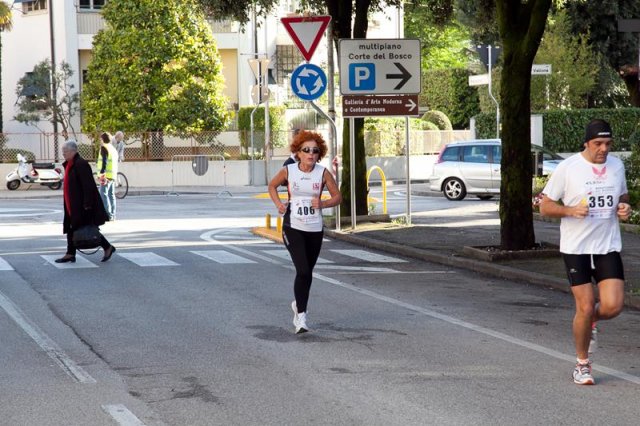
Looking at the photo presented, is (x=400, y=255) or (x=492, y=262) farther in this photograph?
(x=400, y=255)

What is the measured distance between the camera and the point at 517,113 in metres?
16.5

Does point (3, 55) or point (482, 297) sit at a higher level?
point (3, 55)

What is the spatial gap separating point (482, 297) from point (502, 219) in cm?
349

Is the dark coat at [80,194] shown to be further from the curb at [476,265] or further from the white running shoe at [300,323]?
the white running shoe at [300,323]

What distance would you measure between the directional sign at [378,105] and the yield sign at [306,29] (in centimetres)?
110

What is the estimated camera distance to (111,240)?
2109cm

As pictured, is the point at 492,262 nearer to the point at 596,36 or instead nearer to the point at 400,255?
the point at 400,255

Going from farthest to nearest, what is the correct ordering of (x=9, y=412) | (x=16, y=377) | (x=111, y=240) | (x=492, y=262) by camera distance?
(x=111, y=240) < (x=492, y=262) < (x=16, y=377) < (x=9, y=412)

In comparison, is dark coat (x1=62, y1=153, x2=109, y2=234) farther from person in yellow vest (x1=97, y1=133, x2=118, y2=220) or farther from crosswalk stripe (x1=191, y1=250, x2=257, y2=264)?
person in yellow vest (x1=97, y1=133, x2=118, y2=220)

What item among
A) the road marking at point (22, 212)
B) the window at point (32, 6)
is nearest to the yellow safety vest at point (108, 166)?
the road marking at point (22, 212)

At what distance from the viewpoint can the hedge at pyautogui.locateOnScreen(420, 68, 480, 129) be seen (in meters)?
61.9

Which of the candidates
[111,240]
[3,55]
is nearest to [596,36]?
[3,55]

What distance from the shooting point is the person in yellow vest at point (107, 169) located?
2488 centimetres

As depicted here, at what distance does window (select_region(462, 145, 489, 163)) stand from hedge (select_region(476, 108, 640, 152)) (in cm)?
1093
